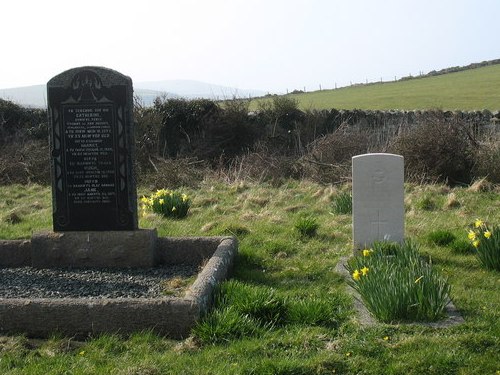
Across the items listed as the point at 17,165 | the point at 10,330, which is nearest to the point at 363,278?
the point at 10,330

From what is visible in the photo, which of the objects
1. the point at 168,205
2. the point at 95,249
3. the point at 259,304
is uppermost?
the point at 168,205

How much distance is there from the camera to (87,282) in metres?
7.24

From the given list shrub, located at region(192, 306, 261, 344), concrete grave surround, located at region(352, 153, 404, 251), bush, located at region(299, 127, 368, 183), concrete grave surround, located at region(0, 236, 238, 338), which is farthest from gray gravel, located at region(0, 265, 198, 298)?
bush, located at region(299, 127, 368, 183)

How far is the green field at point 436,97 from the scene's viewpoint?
26469 millimetres

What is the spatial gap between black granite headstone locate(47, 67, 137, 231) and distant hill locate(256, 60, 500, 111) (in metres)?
14.3

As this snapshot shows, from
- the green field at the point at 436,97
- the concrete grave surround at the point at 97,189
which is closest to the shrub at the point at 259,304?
the concrete grave surround at the point at 97,189

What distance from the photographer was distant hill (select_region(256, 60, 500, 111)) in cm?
2639

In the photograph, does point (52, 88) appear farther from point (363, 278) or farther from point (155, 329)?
point (363, 278)

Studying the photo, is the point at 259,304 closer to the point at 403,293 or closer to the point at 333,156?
the point at 403,293

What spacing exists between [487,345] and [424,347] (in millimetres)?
483

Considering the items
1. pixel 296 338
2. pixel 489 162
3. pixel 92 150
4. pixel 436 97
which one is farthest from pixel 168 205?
pixel 436 97

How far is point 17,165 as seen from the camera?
17812 mm

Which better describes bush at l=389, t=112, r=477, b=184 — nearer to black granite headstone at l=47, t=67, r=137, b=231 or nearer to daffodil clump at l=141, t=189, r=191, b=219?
daffodil clump at l=141, t=189, r=191, b=219

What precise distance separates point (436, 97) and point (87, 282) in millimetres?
25490
